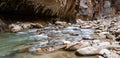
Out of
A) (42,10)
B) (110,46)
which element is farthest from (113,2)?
(110,46)

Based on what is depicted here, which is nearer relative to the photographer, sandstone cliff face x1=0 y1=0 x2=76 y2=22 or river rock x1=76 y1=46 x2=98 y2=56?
river rock x1=76 y1=46 x2=98 y2=56

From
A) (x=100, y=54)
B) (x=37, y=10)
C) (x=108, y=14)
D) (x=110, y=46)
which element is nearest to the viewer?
(x=100, y=54)

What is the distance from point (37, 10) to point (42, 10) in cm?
30

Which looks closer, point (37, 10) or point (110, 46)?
point (110, 46)

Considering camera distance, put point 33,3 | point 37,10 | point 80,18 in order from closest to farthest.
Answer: point 33,3 → point 37,10 → point 80,18

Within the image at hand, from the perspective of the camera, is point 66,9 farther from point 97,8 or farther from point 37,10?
point 97,8

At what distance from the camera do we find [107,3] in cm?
1998

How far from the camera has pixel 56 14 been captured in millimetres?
12039

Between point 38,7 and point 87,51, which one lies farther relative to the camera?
point 38,7

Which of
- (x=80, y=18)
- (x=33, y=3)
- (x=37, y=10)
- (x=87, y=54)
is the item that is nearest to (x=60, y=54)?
(x=87, y=54)

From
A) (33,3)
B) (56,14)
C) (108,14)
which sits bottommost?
(108,14)

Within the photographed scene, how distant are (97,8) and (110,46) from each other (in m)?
14.4

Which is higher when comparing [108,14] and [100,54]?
[100,54]

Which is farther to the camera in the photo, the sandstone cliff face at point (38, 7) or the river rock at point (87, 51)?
the sandstone cliff face at point (38, 7)
